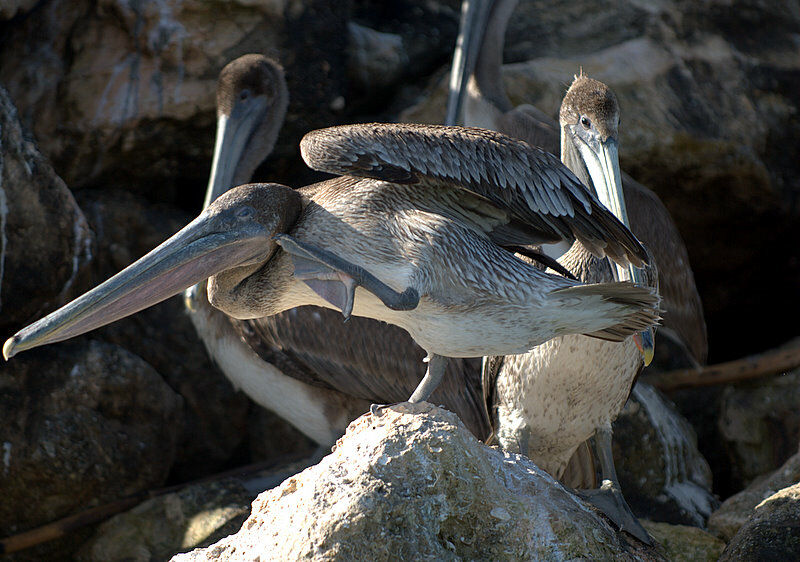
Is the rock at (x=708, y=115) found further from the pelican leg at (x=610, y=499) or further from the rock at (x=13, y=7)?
the pelican leg at (x=610, y=499)

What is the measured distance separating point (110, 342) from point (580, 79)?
2.63 metres

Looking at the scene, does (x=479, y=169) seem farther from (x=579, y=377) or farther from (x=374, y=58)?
(x=374, y=58)

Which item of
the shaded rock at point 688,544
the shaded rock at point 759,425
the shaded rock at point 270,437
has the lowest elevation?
the shaded rock at point 759,425

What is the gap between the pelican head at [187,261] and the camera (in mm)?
2533

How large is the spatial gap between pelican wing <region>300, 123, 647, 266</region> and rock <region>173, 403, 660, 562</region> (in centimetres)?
64

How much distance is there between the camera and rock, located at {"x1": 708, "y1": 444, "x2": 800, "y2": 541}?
3695 millimetres

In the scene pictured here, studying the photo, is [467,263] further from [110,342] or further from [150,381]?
[110,342]

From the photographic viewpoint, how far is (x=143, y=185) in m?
5.45

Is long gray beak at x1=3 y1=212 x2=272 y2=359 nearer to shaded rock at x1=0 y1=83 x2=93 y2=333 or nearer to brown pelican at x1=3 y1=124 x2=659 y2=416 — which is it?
brown pelican at x1=3 y1=124 x2=659 y2=416

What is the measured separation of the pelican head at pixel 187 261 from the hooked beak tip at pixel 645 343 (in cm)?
109

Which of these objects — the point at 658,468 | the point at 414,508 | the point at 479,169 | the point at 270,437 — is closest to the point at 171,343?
the point at 270,437

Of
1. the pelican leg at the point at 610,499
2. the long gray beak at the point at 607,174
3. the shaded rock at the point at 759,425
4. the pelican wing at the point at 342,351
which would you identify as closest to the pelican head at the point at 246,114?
the pelican wing at the point at 342,351

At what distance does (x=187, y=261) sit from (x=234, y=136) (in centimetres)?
204

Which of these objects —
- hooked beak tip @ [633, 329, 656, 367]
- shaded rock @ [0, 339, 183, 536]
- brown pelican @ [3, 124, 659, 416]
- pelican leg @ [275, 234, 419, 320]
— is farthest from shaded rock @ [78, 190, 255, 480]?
hooked beak tip @ [633, 329, 656, 367]
